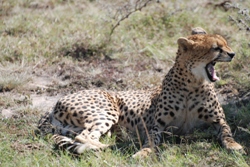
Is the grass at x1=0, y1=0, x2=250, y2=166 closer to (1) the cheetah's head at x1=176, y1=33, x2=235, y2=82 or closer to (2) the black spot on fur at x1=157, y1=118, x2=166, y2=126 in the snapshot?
(2) the black spot on fur at x1=157, y1=118, x2=166, y2=126

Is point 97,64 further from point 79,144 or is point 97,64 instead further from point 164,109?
point 79,144

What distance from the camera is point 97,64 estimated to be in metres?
6.93

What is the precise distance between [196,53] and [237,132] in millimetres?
860

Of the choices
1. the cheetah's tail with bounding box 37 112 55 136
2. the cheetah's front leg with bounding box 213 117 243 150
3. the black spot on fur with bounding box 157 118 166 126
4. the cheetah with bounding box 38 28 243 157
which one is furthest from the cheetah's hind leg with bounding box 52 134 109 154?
the cheetah's front leg with bounding box 213 117 243 150

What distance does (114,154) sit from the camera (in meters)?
4.36

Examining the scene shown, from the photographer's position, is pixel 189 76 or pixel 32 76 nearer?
pixel 189 76

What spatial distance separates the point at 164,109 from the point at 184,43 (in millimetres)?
618

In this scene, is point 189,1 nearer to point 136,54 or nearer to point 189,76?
point 136,54

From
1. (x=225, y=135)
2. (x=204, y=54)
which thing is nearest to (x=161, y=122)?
(x=225, y=135)

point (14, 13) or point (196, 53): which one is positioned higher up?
point (196, 53)

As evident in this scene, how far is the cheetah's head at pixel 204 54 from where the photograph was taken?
4.55 meters

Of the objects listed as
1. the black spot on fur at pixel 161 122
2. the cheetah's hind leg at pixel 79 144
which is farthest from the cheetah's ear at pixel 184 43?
the cheetah's hind leg at pixel 79 144

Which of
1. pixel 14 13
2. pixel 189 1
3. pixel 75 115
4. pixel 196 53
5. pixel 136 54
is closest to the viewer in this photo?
pixel 196 53

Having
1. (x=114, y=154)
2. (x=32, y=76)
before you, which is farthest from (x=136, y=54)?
(x=114, y=154)
